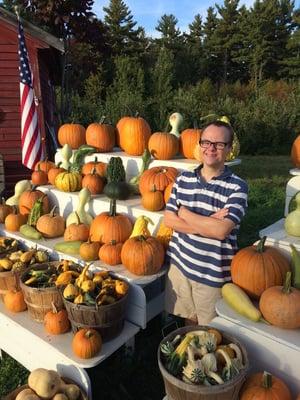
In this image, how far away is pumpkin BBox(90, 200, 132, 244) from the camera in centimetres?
335

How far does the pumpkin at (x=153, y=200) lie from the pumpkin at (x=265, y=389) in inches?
69.5

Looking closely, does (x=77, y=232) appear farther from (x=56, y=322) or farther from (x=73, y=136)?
(x=73, y=136)

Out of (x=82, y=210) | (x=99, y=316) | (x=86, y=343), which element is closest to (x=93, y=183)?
(x=82, y=210)

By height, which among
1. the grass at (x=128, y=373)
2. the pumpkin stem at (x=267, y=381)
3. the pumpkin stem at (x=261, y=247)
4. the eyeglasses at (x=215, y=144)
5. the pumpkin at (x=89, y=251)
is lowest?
the grass at (x=128, y=373)

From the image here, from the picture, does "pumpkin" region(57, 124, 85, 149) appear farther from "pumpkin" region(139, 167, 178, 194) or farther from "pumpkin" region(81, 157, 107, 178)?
"pumpkin" region(139, 167, 178, 194)

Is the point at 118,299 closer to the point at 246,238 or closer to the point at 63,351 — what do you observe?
the point at 63,351

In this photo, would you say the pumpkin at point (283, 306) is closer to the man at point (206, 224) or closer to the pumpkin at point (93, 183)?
the man at point (206, 224)

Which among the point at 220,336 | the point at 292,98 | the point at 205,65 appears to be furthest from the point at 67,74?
the point at 205,65

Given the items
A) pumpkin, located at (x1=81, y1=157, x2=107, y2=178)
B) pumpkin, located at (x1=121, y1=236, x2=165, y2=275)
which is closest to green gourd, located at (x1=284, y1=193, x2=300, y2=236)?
pumpkin, located at (x1=121, y1=236, x2=165, y2=275)

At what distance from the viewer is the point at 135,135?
4.16 metres

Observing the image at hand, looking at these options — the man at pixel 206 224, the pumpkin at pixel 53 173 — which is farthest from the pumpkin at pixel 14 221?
the man at pixel 206 224

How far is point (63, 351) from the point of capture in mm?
2666

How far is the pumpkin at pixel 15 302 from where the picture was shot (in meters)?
3.19

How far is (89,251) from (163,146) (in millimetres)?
1348
